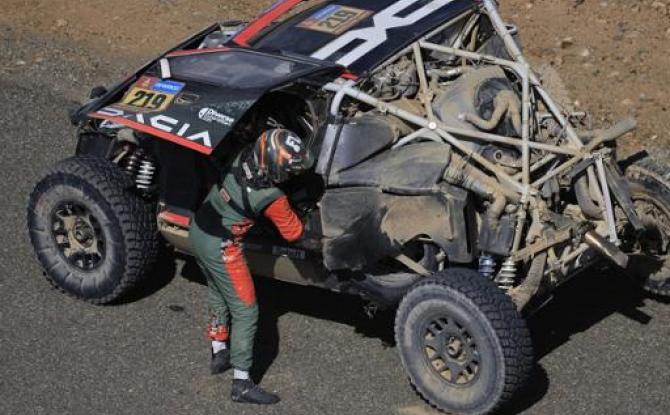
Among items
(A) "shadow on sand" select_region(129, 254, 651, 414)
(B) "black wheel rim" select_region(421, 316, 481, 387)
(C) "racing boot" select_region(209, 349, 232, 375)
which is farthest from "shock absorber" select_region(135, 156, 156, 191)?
(B) "black wheel rim" select_region(421, 316, 481, 387)

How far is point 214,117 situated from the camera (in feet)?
23.4

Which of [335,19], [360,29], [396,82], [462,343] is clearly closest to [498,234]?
[462,343]

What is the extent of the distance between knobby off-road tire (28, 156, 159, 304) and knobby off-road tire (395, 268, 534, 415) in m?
1.98

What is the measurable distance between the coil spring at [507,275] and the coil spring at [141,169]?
2455mm

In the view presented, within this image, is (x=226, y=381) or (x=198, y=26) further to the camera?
(x=198, y=26)

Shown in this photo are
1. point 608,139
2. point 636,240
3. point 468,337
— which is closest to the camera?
point 468,337

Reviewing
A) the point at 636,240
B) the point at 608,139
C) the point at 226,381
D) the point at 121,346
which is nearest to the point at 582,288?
the point at 636,240

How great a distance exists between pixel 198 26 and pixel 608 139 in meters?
6.46

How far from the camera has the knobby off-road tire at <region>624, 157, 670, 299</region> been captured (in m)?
7.93

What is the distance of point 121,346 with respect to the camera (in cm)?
798

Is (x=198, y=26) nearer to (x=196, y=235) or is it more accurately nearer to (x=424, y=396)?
(x=196, y=235)

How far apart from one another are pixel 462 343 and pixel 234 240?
148 centimetres

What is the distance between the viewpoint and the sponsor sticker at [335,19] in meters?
8.10

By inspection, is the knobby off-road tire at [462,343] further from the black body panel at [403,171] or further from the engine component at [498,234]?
the black body panel at [403,171]
